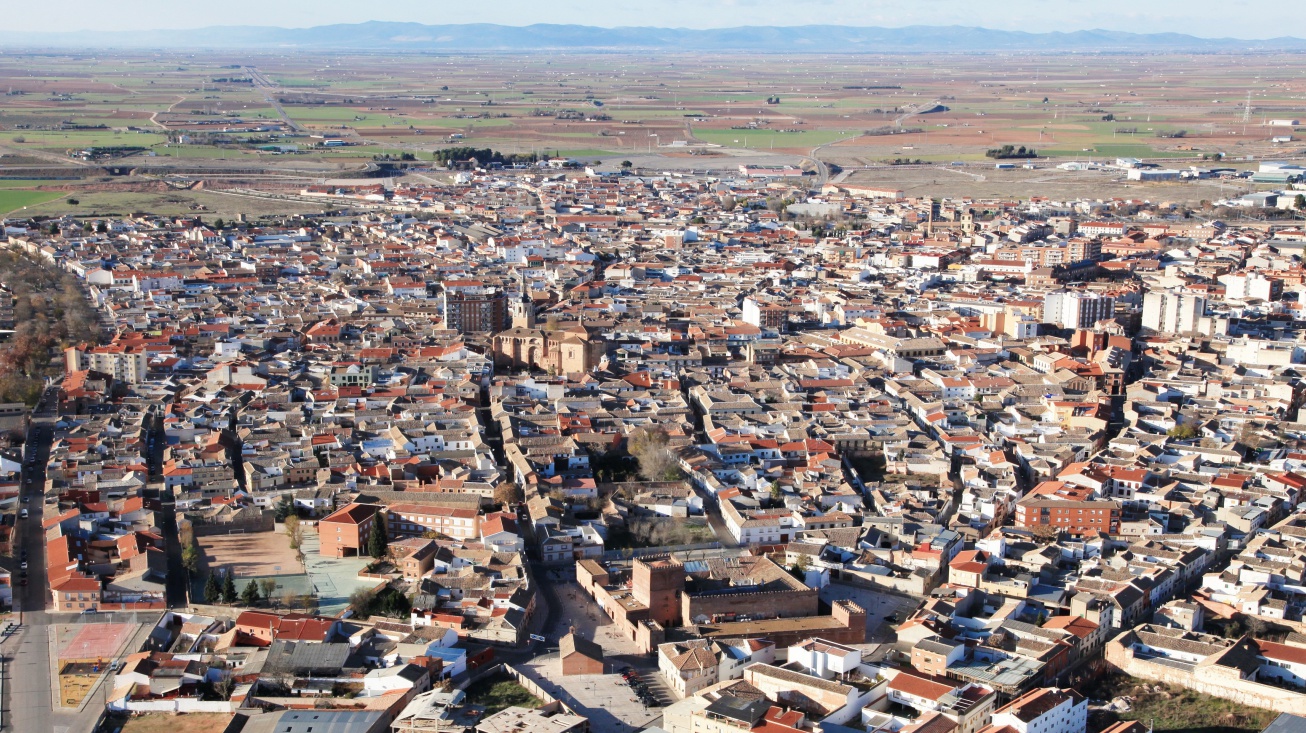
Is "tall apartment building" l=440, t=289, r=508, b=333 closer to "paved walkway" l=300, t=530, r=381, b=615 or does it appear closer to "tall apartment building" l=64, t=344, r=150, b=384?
"tall apartment building" l=64, t=344, r=150, b=384

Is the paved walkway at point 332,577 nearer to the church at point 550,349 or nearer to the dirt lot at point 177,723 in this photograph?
the dirt lot at point 177,723

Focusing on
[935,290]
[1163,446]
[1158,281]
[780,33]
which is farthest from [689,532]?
[780,33]

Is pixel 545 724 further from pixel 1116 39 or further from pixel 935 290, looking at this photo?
pixel 1116 39

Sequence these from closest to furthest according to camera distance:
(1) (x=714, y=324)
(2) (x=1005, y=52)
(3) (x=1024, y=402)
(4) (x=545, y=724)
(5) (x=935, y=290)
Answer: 1. (4) (x=545, y=724)
2. (3) (x=1024, y=402)
3. (1) (x=714, y=324)
4. (5) (x=935, y=290)
5. (2) (x=1005, y=52)

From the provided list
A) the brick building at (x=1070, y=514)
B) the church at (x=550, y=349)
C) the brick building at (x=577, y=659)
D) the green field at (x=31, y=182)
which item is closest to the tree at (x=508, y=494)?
the brick building at (x=577, y=659)

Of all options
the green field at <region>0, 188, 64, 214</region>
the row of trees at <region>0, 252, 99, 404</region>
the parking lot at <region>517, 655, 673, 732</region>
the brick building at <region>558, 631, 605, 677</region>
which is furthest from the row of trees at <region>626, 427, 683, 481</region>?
the green field at <region>0, 188, 64, 214</region>

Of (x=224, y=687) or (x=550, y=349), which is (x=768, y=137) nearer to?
(x=550, y=349)
